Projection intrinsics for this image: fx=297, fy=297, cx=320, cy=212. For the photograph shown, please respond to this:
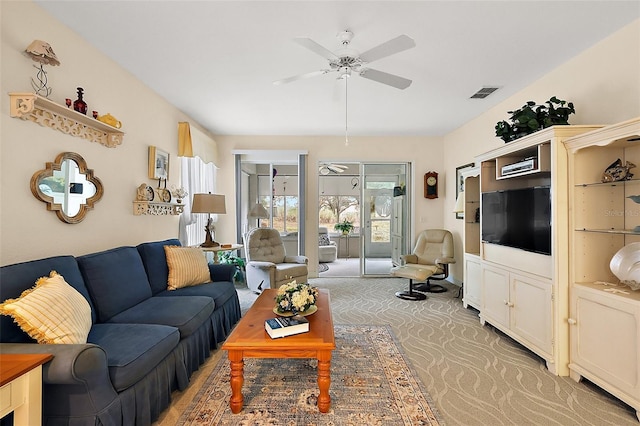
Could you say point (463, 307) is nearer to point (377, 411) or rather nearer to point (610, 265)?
point (610, 265)

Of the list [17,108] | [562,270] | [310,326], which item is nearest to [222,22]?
[17,108]

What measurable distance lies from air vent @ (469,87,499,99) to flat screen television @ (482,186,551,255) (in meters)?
1.24

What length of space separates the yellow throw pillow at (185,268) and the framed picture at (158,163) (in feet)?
3.27

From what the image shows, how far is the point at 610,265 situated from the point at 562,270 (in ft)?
0.93

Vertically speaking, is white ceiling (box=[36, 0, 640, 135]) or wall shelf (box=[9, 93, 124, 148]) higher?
white ceiling (box=[36, 0, 640, 135])

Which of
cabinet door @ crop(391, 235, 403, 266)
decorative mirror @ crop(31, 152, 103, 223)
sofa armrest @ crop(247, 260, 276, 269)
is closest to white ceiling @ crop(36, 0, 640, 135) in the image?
decorative mirror @ crop(31, 152, 103, 223)

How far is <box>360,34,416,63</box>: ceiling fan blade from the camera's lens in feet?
6.43

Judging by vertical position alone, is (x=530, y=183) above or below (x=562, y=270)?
above

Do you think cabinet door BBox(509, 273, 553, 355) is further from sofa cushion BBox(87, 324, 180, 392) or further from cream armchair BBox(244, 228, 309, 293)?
sofa cushion BBox(87, 324, 180, 392)

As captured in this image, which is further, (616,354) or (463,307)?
(463,307)

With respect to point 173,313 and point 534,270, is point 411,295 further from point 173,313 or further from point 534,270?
point 173,313

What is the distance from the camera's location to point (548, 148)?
2549 millimetres

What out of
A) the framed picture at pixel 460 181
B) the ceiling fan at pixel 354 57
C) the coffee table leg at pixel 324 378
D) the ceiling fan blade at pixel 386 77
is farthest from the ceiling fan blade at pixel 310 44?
the framed picture at pixel 460 181

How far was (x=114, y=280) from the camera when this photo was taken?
233 cm
